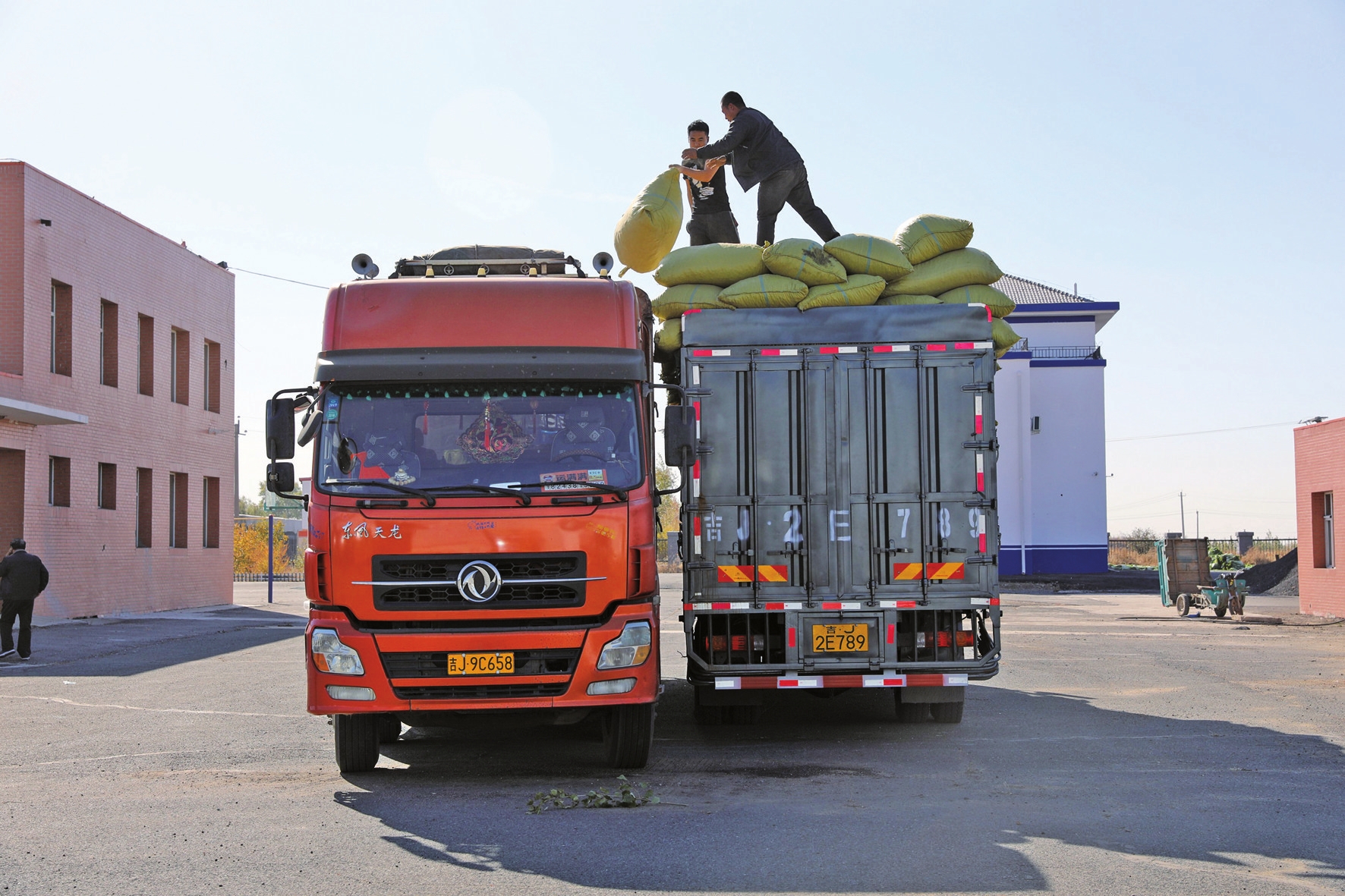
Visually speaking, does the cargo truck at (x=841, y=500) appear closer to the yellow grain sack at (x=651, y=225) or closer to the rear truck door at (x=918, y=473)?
the rear truck door at (x=918, y=473)

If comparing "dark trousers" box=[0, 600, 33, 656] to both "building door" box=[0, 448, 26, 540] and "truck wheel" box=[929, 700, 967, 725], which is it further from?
"truck wheel" box=[929, 700, 967, 725]

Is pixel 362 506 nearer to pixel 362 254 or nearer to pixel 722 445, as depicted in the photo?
pixel 362 254

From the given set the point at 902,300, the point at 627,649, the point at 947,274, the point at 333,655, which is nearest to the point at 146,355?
the point at 902,300

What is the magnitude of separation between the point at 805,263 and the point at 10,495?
2020 cm

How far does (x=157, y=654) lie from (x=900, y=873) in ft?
52.8

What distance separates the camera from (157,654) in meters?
19.5

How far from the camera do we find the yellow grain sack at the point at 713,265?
10430mm

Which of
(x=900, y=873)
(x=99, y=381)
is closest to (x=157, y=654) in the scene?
(x=99, y=381)

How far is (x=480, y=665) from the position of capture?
26.3ft

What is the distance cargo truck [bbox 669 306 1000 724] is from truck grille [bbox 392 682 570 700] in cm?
189

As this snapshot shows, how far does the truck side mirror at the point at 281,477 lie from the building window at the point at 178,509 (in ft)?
84.8

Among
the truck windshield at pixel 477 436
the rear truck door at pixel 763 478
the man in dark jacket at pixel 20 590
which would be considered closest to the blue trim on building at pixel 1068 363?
the man in dark jacket at pixel 20 590

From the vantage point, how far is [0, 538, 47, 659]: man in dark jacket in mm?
18109

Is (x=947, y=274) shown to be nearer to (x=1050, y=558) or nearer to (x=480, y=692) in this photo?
(x=480, y=692)
